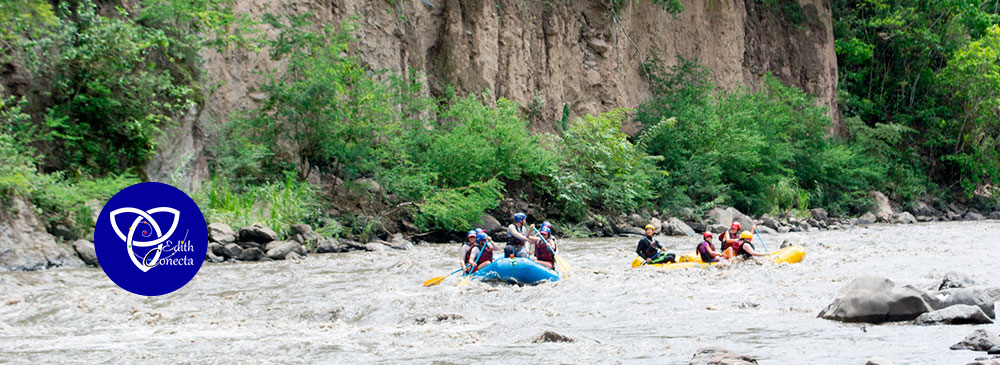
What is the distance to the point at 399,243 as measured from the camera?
15703mm

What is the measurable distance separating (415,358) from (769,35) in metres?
31.8

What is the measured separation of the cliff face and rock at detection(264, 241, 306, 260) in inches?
115

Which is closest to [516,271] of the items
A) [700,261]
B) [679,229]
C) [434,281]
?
[434,281]

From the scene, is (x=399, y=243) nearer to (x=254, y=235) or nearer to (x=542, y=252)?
(x=254, y=235)

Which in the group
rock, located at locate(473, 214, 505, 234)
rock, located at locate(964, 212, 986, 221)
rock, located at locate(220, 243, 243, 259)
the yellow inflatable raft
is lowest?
rock, located at locate(964, 212, 986, 221)

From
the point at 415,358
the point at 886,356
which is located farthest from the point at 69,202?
the point at 886,356

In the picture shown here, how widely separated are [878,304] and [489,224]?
485 inches

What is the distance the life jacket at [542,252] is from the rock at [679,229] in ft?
33.5

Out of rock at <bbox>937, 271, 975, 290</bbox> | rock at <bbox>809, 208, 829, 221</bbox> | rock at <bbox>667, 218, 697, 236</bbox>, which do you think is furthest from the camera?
rock at <bbox>809, 208, 829, 221</bbox>

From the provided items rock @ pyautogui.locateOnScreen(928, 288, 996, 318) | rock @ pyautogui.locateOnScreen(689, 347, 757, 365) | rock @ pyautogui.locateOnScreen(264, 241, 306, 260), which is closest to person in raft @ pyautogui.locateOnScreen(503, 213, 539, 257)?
rock @ pyautogui.locateOnScreen(264, 241, 306, 260)

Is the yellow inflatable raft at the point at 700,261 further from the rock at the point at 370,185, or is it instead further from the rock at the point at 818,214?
the rock at the point at 818,214

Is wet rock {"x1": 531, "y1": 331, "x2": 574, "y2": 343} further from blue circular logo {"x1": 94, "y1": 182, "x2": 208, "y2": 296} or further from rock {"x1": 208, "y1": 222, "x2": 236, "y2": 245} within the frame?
rock {"x1": 208, "y1": 222, "x2": 236, "y2": 245}

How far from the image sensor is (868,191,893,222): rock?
26.4 metres

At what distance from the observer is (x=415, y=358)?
211 inches
